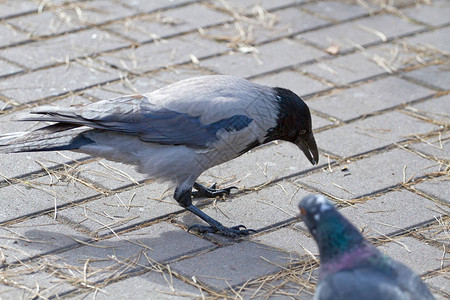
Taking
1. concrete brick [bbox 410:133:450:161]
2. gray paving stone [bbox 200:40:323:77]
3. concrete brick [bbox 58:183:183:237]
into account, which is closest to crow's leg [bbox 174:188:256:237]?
concrete brick [bbox 58:183:183:237]

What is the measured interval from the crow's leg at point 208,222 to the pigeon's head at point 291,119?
19.7 inches

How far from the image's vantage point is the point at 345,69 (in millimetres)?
5945

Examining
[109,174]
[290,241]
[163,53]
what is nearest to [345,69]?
[163,53]

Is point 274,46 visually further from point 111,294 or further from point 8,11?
point 111,294

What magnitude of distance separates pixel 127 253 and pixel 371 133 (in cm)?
197

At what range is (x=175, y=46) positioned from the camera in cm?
619

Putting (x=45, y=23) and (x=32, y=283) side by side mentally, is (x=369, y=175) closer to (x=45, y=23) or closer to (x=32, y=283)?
(x=32, y=283)

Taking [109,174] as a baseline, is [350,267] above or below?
above

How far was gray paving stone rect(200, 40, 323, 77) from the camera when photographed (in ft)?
19.2

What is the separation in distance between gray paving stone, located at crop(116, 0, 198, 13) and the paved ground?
0.08ft

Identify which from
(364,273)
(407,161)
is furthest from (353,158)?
(364,273)

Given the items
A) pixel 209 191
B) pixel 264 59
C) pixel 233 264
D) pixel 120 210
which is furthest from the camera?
pixel 264 59

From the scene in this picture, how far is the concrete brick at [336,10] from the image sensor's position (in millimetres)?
6863

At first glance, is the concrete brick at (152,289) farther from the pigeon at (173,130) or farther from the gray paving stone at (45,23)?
the gray paving stone at (45,23)
